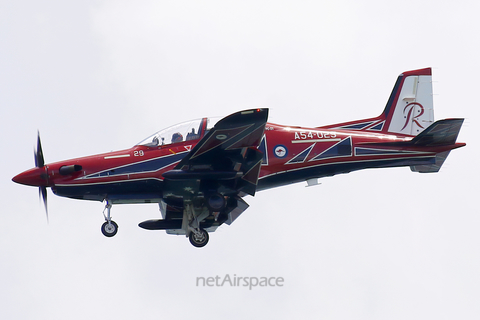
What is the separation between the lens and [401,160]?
76.1 ft

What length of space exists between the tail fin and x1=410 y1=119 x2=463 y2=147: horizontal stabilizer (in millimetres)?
1995

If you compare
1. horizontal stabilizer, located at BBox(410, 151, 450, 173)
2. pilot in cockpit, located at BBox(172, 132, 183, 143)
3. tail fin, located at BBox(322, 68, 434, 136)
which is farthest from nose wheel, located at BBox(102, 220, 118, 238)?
horizontal stabilizer, located at BBox(410, 151, 450, 173)

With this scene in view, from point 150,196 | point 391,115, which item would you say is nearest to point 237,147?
point 150,196

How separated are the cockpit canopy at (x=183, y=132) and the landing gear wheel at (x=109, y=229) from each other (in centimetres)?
255

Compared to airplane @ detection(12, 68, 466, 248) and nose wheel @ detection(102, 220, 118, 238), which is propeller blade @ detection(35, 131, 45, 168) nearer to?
airplane @ detection(12, 68, 466, 248)

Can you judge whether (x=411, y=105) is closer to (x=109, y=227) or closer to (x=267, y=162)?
(x=267, y=162)

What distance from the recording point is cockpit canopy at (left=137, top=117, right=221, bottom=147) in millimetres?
21984

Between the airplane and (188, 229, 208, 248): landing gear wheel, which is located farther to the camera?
(188, 229, 208, 248): landing gear wheel

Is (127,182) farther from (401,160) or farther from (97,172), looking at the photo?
(401,160)

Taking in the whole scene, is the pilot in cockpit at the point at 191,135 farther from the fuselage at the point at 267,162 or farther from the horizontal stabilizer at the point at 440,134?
the horizontal stabilizer at the point at 440,134

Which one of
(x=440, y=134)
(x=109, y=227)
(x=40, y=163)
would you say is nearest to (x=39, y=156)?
(x=40, y=163)

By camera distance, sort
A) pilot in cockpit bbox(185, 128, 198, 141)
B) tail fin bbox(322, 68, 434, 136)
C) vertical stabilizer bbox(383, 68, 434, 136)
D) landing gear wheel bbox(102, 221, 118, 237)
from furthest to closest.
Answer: vertical stabilizer bbox(383, 68, 434, 136) < tail fin bbox(322, 68, 434, 136) < pilot in cockpit bbox(185, 128, 198, 141) < landing gear wheel bbox(102, 221, 118, 237)

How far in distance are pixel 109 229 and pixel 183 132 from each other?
3613 millimetres

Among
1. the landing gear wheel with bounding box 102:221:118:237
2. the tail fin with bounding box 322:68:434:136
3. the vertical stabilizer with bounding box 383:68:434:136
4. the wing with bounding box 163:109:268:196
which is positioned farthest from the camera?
the vertical stabilizer with bounding box 383:68:434:136
